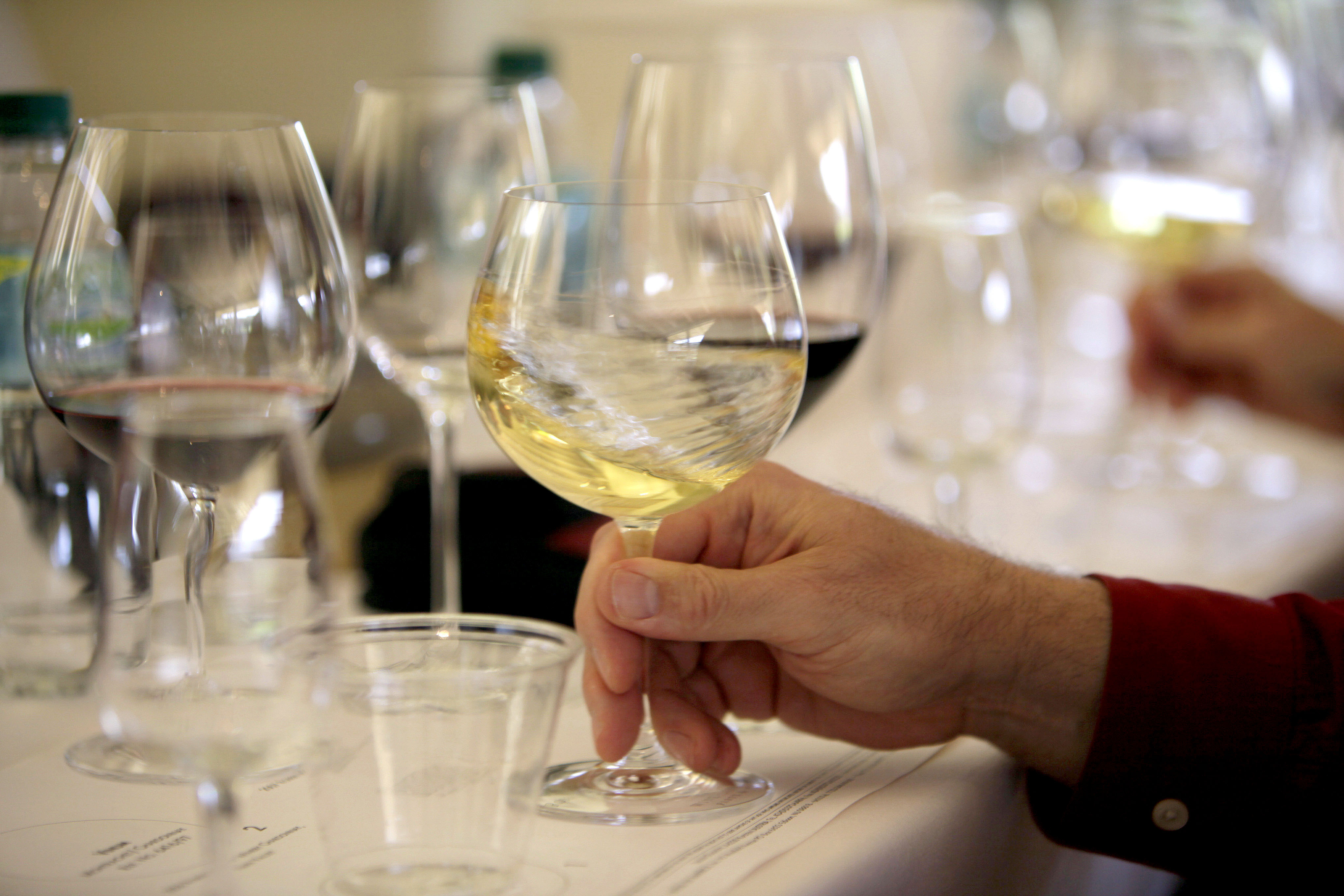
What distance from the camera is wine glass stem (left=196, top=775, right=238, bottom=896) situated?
12.9 inches

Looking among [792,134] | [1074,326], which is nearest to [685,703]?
[792,134]

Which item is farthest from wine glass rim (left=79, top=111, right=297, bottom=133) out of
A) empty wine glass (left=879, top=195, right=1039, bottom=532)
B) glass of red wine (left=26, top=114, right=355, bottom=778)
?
empty wine glass (left=879, top=195, right=1039, bottom=532)

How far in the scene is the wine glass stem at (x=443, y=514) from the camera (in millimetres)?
653

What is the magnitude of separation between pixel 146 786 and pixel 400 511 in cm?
28

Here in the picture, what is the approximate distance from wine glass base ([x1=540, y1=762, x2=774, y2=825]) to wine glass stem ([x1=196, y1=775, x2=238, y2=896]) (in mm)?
136

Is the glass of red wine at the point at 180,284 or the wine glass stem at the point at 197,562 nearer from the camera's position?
the wine glass stem at the point at 197,562

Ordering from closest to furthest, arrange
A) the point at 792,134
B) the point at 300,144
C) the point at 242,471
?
the point at 242,471
the point at 300,144
the point at 792,134

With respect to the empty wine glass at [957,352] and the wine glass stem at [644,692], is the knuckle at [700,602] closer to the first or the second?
the wine glass stem at [644,692]

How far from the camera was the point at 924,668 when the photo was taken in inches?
20.8

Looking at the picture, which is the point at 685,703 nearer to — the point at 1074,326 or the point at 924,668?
the point at 924,668

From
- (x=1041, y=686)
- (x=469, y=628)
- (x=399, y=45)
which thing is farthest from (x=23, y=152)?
(x=399, y=45)

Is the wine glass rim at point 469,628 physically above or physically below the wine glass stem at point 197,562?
below

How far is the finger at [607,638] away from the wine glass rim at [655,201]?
137mm

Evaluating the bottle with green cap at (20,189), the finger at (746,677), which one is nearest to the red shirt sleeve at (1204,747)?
the finger at (746,677)
